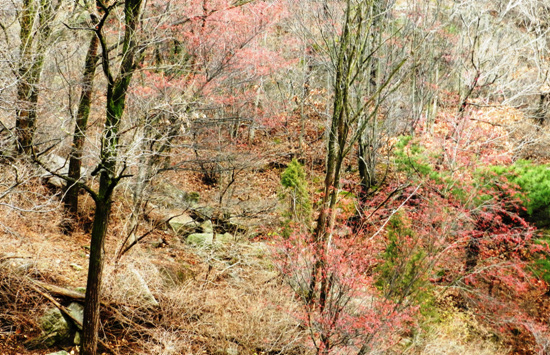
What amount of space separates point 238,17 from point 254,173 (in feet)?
23.7

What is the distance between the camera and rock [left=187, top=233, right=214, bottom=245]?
11570 mm

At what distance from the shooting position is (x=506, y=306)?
38.2ft

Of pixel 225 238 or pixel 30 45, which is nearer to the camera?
pixel 30 45

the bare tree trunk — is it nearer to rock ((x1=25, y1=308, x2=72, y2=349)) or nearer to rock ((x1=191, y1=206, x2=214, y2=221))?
rock ((x1=25, y1=308, x2=72, y2=349))

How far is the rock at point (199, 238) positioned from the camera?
1157 centimetres

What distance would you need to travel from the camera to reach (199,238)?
38.6 ft

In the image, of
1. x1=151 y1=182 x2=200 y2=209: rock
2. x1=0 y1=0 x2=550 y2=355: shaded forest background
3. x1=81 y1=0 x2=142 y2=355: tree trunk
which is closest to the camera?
x1=81 y1=0 x2=142 y2=355: tree trunk

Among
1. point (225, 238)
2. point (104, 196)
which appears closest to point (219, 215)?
point (225, 238)

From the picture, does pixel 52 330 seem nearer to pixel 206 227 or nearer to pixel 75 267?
pixel 75 267

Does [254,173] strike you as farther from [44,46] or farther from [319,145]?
[44,46]

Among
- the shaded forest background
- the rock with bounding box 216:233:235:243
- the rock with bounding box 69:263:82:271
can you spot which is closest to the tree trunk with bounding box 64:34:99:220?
the shaded forest background

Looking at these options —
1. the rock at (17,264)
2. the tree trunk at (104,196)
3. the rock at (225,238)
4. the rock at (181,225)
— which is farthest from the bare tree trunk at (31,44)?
the rock at (225,238)

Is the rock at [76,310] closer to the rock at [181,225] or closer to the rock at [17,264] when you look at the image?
the rock at [17,264]

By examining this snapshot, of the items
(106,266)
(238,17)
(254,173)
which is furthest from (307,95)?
(106,266)
